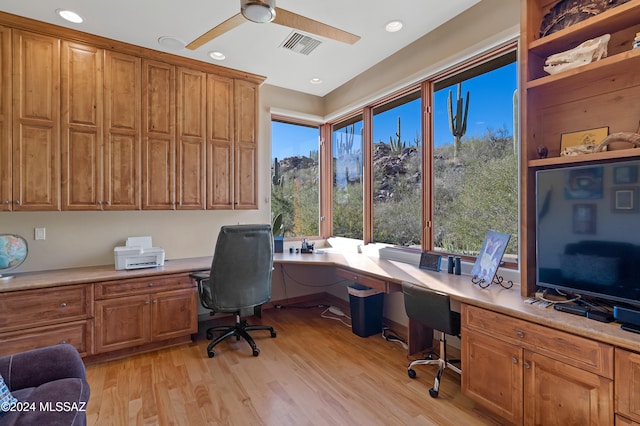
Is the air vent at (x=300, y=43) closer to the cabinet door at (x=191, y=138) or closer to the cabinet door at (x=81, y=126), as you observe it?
the cabinet door at (x=191, y=138)

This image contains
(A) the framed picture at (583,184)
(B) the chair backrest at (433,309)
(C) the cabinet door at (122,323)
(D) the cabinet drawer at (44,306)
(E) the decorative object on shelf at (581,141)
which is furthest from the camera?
(C) the cabinet door at (122,323)

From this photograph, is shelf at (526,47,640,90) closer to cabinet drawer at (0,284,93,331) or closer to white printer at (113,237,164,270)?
white printer at (113,237,164,270)

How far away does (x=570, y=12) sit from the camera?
1.91 metres

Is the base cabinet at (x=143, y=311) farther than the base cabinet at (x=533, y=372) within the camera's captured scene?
Yes

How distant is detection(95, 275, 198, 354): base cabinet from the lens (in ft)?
8.92

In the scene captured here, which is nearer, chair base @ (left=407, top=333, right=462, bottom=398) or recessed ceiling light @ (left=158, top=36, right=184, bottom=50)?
chair base @ (left=407, top=333, right=462, bottom=398)

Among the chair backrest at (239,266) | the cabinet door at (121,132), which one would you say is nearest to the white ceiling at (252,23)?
the cabinet door at (121,132)

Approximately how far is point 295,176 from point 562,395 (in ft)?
12.1

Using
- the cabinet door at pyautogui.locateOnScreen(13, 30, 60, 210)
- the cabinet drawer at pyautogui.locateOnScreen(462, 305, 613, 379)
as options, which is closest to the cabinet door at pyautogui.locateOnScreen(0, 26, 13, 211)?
the cabinet door at pyautogui.locateOnScreen(13, 30, 60, 210)

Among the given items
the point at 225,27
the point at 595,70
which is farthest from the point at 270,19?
the point at 595,70

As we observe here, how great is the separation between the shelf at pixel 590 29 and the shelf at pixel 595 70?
216mm

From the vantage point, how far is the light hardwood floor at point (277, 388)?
2035 mm

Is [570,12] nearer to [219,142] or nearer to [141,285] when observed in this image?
[219,142]

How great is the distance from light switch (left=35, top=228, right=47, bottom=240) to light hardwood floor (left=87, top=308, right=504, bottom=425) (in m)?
1.32
